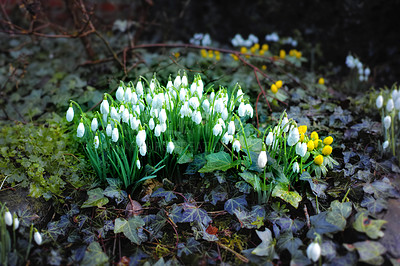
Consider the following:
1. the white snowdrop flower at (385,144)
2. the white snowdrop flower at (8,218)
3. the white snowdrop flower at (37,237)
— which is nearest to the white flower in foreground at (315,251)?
the white snowdrop flower at (385,144)

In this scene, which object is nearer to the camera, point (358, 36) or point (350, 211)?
point (350, 211)

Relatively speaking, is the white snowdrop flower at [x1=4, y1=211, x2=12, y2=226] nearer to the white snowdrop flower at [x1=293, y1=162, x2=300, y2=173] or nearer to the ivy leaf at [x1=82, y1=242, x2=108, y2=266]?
the ivy leaf at [x1=82, y1=242, x2=108, y2=266]

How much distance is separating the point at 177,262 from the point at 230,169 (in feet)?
2.50

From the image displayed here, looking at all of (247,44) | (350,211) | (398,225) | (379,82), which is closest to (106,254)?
(350,211)

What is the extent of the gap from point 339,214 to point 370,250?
27 cm

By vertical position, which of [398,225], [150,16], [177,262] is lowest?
[177,262]

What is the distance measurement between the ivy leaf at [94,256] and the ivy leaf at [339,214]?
1.29 m

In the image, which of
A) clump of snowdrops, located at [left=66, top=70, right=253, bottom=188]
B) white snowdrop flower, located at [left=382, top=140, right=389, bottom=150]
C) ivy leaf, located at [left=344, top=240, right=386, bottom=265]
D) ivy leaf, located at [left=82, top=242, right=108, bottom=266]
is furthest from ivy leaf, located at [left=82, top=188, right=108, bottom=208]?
white snowdrop flower, located at [left=382, top=140, right=389, bottom=150]

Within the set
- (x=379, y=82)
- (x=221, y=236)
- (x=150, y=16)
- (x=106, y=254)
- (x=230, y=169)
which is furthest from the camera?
(x=150, y=16)

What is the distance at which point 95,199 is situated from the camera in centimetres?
224

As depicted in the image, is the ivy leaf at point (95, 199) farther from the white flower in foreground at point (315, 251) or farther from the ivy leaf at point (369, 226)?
the ivy leaf at point (369, 226)

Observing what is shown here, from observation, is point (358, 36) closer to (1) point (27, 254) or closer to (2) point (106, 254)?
(2) point (106, 254)

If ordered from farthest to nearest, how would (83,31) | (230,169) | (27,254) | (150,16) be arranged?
(150,16) < (83,31) < (230,169) < (27,254)

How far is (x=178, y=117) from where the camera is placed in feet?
8.20
